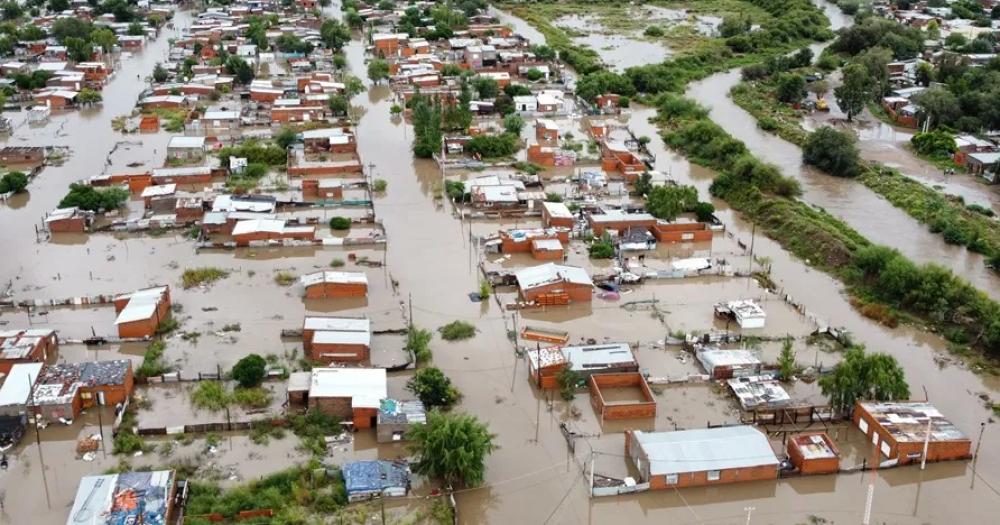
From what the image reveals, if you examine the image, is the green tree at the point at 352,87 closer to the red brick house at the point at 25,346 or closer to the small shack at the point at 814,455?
the red brick house at the point at 25,346

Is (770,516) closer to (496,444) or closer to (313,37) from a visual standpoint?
(496,444)

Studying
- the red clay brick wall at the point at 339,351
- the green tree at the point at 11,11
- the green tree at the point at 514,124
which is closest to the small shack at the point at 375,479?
the red clay brick wall at the point at 339,351

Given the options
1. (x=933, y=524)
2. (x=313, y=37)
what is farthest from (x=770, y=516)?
(x=313, y=37)

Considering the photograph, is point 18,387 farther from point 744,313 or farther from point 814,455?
point 744,313

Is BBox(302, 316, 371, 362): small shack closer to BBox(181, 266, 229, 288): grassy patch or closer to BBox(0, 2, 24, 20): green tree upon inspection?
BBox(181, 266, 229, 288): grassy patch

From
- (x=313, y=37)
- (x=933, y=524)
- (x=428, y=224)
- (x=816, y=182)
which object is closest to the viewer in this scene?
(x=933, y=524)

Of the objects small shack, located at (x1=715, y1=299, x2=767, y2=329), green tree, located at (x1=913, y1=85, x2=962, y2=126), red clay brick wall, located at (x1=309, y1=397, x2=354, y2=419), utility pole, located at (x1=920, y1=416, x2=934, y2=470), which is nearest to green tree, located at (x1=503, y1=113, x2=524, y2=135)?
small shack, located at (x1=715, y1=299, x2=767, y2=329)
